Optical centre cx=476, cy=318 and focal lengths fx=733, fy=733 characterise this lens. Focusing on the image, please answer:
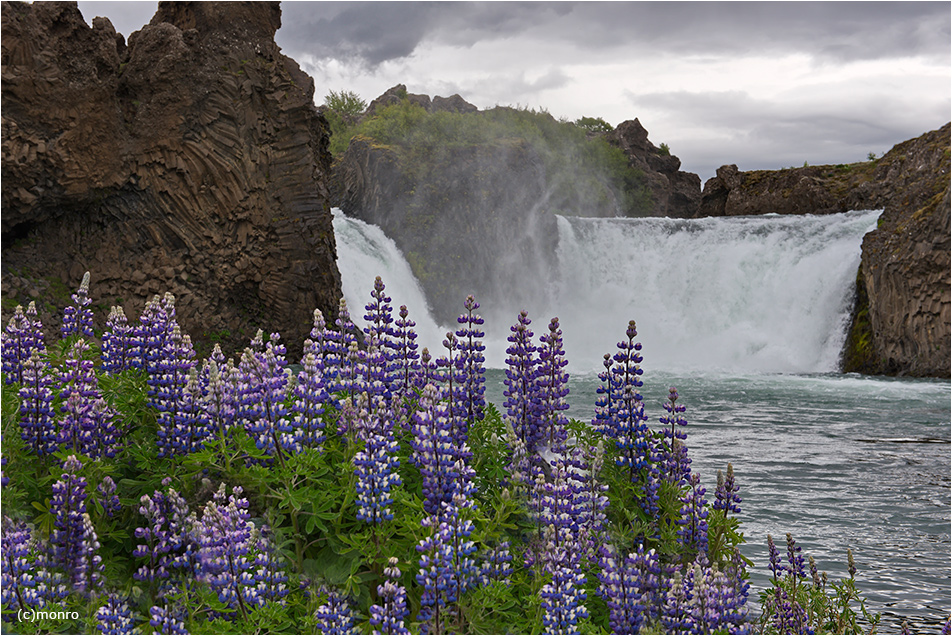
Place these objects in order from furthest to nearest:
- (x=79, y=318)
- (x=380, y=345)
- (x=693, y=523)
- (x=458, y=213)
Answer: (x=458, y=213), (x=79, y=318), (x=380, y=345), (x=693, y=523)

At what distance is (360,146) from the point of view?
3628 cm

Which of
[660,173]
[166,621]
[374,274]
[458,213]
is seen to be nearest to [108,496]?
[166,621]

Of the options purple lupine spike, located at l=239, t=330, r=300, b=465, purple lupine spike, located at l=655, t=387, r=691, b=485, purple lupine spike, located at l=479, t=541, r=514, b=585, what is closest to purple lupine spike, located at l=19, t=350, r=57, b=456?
purple lupine spike, located at l=239, t=330, r=300, b=465

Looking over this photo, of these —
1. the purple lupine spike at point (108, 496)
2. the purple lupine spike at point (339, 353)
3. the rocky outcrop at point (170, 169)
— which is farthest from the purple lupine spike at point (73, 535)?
the rocky outcrop at point (170, 169)

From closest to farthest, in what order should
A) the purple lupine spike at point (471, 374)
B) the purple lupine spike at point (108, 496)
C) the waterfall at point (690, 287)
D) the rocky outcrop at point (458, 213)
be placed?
the purple lupine spike at point (108, 496)
the purple lupine spike at point (471, 374)
the waterfall at point (690, 287)
the rocky outcrop at point (458, 213)

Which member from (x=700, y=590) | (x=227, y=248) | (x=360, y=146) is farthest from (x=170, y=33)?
(x=700, y=590)

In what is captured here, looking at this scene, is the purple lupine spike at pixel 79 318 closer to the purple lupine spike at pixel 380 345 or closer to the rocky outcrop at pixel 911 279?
the purple lupine spike at pixel 380 345

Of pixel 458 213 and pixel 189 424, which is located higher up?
pixel 458 213

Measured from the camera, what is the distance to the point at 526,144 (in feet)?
125

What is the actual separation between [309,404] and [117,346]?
1699 millimetres

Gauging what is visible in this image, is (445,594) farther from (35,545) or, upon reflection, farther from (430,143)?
(430,143)

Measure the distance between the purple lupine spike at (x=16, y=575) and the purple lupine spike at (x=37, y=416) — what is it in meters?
0.72

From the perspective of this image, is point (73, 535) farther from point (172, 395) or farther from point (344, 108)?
point (344, 108)

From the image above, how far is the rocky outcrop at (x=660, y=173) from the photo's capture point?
5878 cm
